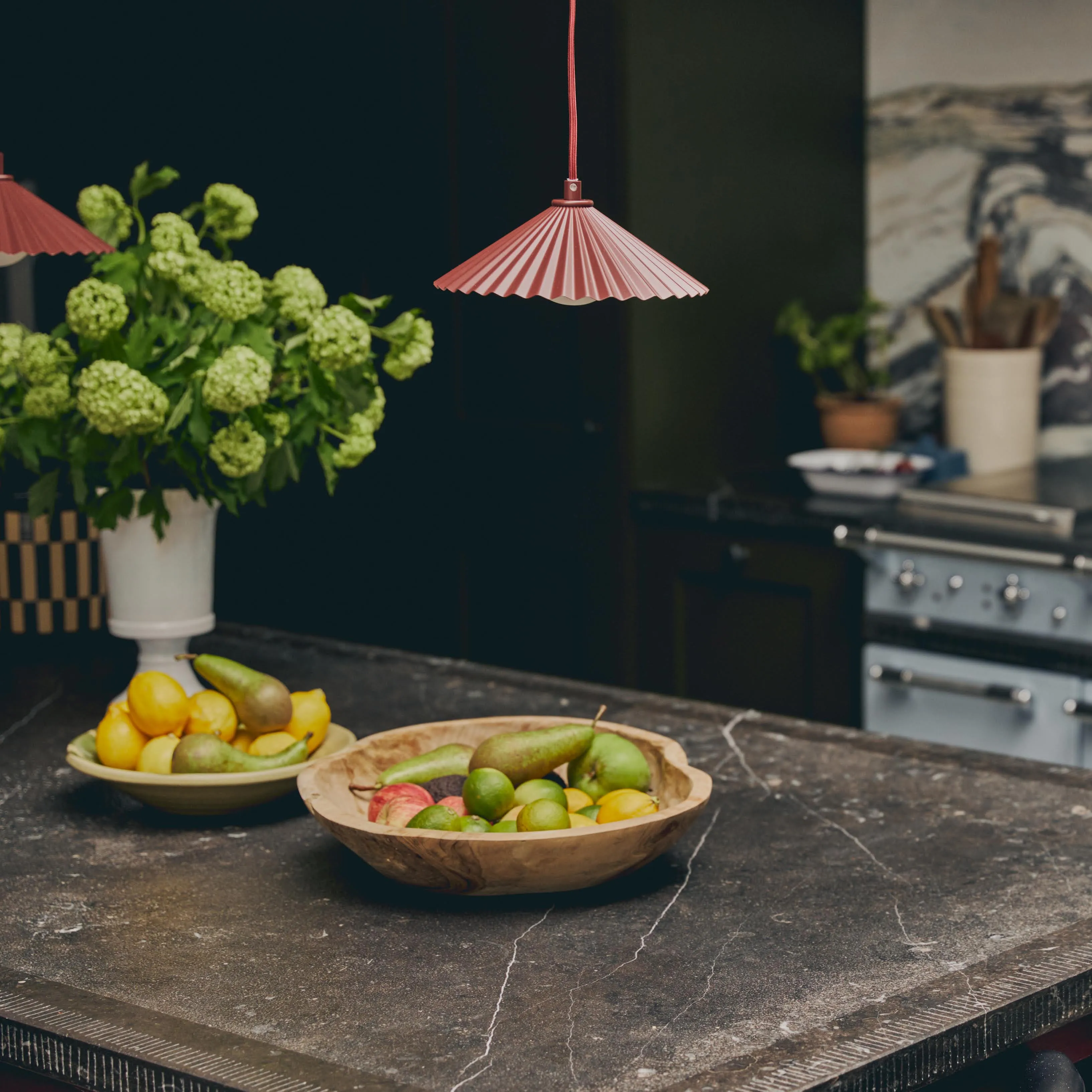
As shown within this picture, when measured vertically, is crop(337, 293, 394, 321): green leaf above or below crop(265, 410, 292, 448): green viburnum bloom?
above

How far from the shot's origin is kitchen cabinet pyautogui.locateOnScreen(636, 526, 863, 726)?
3.34 m

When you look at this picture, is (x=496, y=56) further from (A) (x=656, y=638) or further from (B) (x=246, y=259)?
(A) (x=656, y=638)

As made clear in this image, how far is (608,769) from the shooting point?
170cm

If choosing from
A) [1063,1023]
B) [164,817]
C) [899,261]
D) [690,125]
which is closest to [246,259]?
[690,125]

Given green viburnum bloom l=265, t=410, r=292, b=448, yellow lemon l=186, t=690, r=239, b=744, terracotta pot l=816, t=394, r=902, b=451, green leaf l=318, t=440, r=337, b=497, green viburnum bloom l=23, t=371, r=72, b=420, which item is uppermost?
green viburnum bloom l=23, t=371, r=72, b=420

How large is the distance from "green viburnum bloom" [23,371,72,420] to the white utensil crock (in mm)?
2175

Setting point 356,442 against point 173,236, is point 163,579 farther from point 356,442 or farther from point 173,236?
point 173,236

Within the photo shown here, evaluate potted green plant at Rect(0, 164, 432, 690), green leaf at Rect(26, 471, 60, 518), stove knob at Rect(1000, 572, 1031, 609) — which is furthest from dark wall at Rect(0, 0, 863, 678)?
green leaf at Rect(26, 471, 60, 518)

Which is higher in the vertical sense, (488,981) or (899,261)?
(899,261)

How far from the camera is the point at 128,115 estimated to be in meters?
4.41

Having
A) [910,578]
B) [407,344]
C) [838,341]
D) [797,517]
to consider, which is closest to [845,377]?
[838,341]

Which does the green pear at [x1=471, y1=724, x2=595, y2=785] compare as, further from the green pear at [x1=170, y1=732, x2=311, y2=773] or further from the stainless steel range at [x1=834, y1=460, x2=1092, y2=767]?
the stainless steel range at [x1=834, y1=460, x2=1092, y2=767]

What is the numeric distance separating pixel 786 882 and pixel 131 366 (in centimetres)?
94

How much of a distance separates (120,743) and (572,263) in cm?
71
